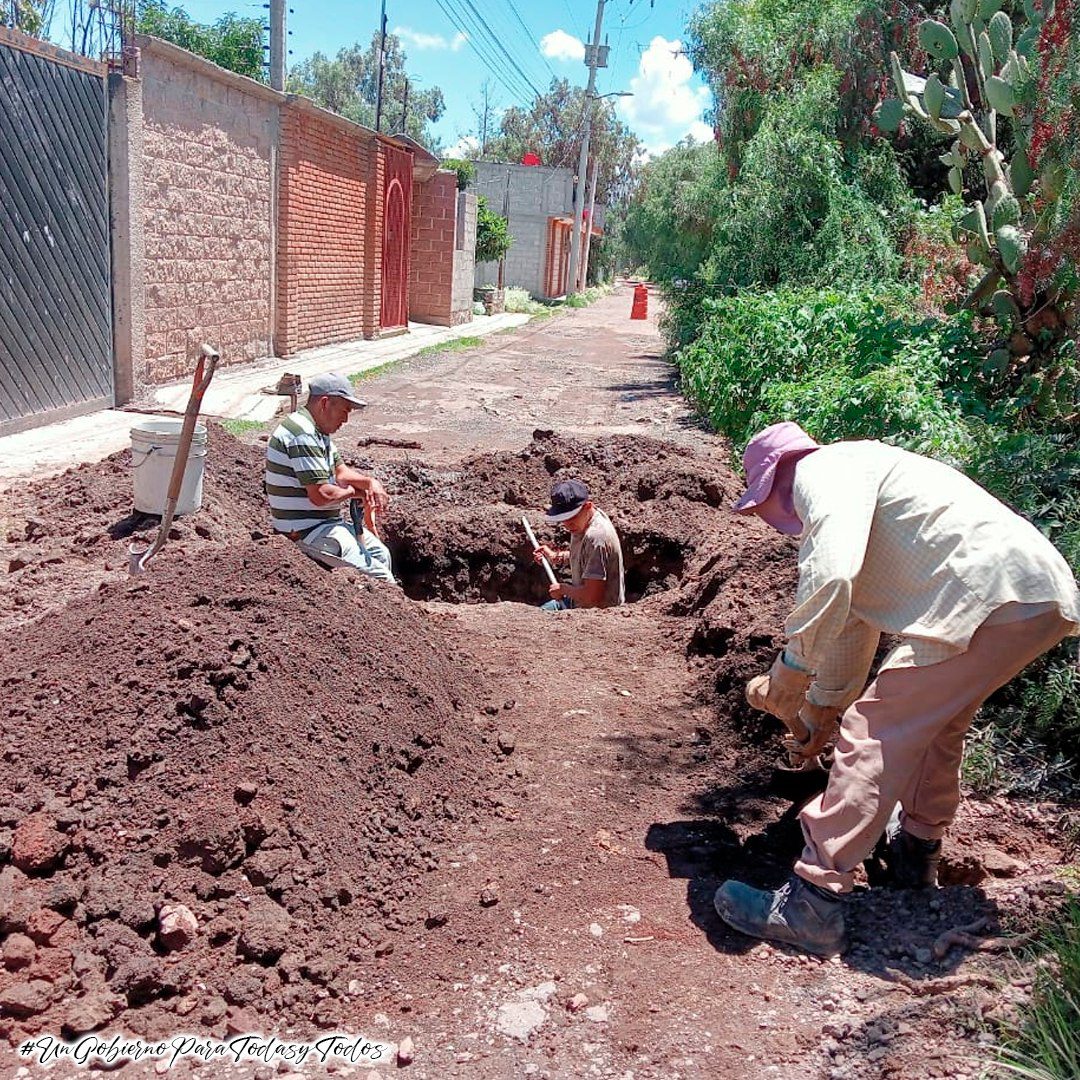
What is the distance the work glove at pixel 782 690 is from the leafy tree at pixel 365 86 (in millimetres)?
63114

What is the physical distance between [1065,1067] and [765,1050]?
2.31 ft

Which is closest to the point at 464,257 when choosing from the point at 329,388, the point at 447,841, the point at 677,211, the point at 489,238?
the point at 489,238

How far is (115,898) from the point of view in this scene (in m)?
3.04

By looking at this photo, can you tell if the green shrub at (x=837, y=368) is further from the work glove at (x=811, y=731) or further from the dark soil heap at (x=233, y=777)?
the work glove at (x=811, y=731)

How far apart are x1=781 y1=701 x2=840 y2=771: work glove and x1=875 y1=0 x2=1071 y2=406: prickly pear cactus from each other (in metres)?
4.92

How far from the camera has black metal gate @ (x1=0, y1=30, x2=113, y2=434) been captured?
871cm

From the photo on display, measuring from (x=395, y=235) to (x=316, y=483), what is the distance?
17296mm

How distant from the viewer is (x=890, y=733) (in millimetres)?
3045

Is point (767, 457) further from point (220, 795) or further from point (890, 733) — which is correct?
point (220, 795)

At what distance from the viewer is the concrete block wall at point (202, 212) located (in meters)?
11.3

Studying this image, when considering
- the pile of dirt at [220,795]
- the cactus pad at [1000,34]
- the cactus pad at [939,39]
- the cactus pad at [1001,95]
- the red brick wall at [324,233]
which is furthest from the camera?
the red brick wall at [324,233]

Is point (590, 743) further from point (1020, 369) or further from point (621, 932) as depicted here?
point (1020, 369)

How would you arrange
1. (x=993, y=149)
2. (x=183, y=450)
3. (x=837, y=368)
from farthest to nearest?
1. (x=993, y=149)
2. (x=837, y=368)
3. (x=183, y=450)

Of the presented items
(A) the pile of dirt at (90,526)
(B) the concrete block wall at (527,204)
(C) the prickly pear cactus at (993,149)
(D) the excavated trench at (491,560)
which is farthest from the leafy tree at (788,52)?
(B) the concrete block wall at (527,204)
